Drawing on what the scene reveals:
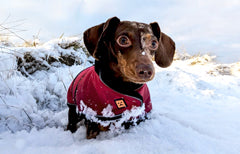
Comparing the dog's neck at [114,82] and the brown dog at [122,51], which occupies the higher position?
the brown dog at [122,51]

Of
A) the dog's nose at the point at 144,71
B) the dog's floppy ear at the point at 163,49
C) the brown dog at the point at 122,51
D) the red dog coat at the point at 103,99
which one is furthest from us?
the dog's floppy ear at the point at 163,49

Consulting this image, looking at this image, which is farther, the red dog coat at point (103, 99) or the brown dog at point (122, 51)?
the red dog coat at point (103, 99)

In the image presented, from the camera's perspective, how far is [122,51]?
1.36m

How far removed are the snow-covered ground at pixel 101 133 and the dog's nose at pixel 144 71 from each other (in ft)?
1.47

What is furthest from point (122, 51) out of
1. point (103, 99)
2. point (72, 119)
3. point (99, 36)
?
point (72, 119)

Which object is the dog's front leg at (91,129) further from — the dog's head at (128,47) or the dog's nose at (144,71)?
the dog's nose at (144,71)

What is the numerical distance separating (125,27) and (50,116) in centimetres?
119

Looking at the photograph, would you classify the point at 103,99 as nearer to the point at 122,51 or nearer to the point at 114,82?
the point at 114,82

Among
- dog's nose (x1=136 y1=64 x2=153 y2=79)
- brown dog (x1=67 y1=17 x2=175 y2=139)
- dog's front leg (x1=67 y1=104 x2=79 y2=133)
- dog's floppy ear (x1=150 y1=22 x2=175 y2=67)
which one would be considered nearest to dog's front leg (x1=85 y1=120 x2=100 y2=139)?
brown dog (x1=67 y1=17 x2=175 y2=139)

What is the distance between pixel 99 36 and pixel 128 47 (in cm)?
30

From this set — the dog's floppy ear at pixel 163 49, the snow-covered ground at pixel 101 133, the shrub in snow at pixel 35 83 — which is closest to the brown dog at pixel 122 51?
the dog's floppy ear at pixel 163 49

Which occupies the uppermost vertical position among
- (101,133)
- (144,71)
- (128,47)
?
(128,47)

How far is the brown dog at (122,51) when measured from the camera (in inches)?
51.5

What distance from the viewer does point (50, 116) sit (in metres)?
1.91
